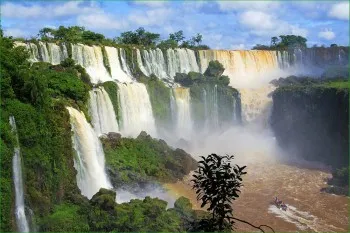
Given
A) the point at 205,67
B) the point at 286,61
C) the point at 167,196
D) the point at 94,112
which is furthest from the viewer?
the point at 286,61

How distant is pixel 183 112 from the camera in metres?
35.7

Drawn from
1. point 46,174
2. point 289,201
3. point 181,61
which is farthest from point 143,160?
point 181,61

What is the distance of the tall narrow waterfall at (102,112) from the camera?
27.0 m

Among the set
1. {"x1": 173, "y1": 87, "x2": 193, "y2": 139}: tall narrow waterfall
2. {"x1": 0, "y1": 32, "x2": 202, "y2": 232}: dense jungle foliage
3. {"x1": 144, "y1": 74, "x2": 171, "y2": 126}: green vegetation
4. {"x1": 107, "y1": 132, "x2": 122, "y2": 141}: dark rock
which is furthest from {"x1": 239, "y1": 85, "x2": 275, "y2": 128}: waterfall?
{"x1": 0, "y1": 32, "x2": 202, "y2": 232}: dense jungle foliage

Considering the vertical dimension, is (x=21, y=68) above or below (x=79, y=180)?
above

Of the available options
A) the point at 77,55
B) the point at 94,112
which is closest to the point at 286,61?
the point at 77,55

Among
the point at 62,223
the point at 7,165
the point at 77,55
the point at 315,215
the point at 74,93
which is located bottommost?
the point at 315,215

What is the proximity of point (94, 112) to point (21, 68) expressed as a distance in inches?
406

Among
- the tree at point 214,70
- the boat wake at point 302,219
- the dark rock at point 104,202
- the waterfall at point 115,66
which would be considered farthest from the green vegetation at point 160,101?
the dark rock at point 104,202

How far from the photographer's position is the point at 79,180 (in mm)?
19922

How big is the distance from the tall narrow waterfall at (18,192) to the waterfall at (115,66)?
21.3m

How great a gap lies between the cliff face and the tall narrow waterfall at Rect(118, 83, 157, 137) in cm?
1045

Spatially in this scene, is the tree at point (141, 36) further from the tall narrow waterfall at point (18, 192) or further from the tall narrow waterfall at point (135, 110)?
the tall narrow waterfall at point (18, 192)

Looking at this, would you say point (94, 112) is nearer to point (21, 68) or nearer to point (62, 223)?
point (21, 68)
